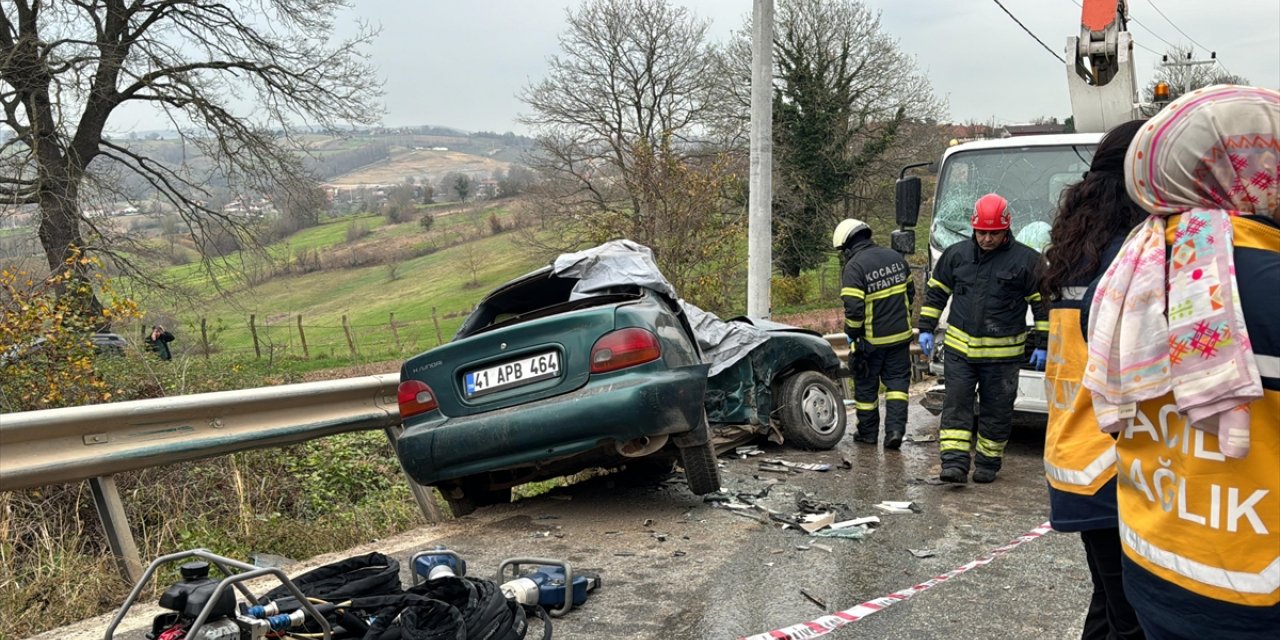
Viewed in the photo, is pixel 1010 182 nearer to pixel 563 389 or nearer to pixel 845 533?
pixel 845 533

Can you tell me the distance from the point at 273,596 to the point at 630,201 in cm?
1506

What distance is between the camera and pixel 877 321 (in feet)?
25.3

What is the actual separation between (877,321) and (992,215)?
1.68 meters

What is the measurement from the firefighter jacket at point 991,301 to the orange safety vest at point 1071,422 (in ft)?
10.9

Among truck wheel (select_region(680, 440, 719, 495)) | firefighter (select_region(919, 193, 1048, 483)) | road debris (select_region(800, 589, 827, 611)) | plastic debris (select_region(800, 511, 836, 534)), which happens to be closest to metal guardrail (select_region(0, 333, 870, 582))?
truck wheel (select_region(680, 440, 719, 495))

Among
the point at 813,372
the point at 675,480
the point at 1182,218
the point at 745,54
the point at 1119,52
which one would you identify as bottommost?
the point at 675,480

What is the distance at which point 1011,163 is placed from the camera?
877 centimetres

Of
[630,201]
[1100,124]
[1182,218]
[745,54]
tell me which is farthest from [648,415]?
[745,54]

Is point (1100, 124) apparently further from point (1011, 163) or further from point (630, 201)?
point (630, 201)

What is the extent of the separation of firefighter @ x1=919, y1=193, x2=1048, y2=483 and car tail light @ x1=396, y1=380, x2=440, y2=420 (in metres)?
3.15

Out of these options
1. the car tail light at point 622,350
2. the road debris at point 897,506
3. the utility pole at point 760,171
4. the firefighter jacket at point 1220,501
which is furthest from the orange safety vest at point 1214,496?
the utility pole at point 760,171

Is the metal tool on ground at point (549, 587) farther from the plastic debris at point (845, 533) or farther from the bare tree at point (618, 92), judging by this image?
the bare tree at point (618, 92)

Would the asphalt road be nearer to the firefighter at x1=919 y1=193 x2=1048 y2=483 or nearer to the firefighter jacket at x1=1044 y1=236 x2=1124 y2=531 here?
the firefighter at x1=919 y1=193 x2=1048 y2=483

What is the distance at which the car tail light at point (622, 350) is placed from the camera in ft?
16.8
